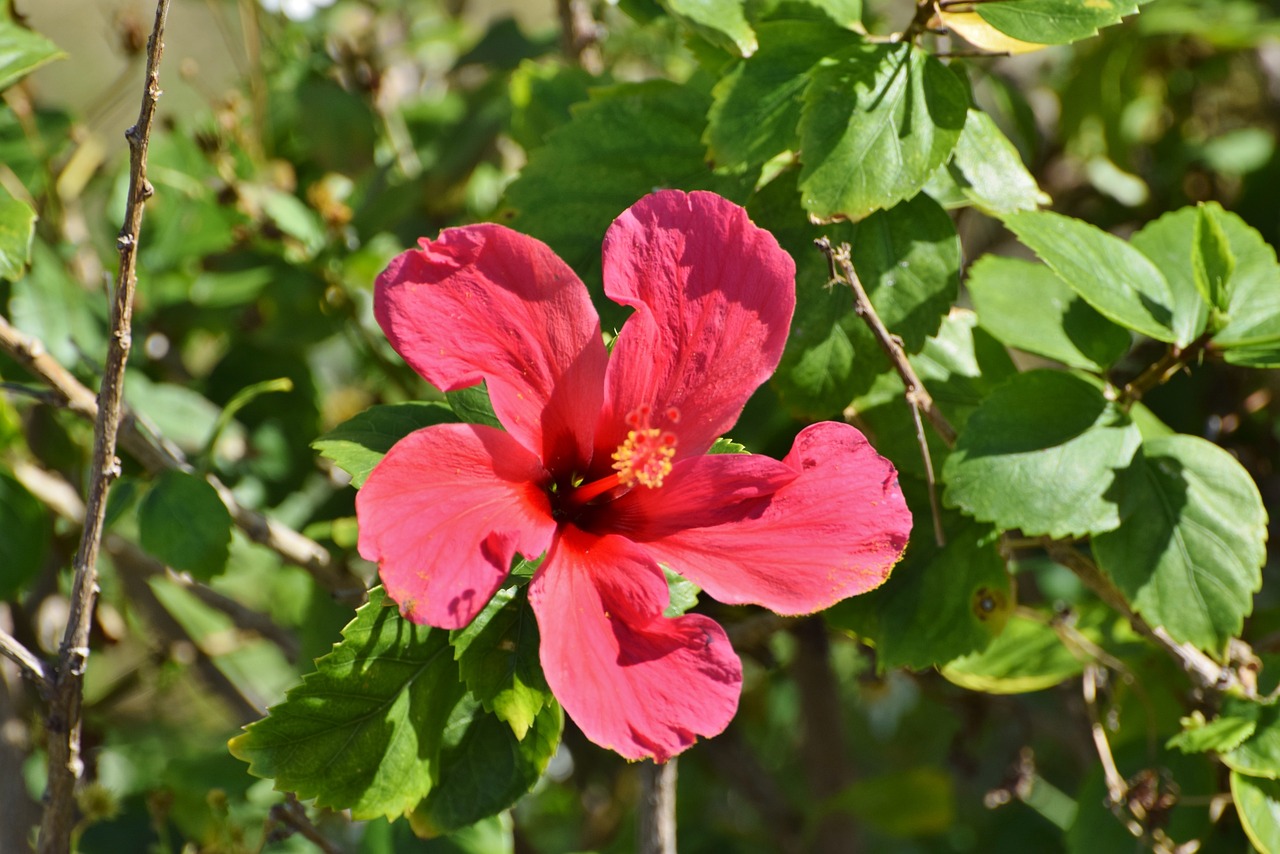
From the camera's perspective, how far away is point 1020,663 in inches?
46.0

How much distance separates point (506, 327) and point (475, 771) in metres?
0.38

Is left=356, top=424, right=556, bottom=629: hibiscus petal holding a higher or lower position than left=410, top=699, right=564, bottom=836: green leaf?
higher

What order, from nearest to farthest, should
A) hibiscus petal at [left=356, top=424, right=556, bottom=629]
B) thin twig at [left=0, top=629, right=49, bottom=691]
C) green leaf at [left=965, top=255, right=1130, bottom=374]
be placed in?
hibiscus petal at [left=356, top=424, right=556, bottom=629]
thin twig at [left=0, top=629, right=49, bottom=691]
green leaf at [left=965, top=255, right=1130, bottom=374]

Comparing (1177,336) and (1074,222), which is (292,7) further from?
(1177,336)

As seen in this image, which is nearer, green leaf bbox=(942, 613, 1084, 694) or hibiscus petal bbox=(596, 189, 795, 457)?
hibiscus petal bbox=(596, 189, 795, 457)

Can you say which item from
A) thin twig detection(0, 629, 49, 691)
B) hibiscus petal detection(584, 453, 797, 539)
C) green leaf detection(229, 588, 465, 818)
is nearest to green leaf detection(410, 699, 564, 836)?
green leaf detection(229, 588, 465, 818)

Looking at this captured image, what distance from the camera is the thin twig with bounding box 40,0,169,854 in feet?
2.40

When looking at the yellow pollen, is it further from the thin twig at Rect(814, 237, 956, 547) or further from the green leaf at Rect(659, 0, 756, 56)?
the green leaf at Rect(659, 0, 756, 56)

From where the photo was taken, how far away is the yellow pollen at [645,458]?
0.76 metres

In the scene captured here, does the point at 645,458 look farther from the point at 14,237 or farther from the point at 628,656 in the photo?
the point at 14,237

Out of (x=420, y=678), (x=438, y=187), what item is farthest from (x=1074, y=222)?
(x=438, y=187)

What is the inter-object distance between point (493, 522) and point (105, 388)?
1.00 feet

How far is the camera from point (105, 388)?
785 mm

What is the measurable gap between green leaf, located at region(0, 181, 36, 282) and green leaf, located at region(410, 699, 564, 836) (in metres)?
0.50
